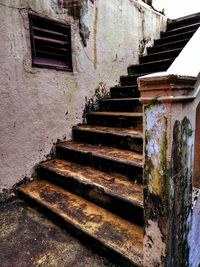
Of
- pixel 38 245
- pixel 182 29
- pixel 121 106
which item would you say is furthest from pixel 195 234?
pixel 182 29

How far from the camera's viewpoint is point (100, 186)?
2.02 m

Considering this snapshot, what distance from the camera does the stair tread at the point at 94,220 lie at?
1.54 meters

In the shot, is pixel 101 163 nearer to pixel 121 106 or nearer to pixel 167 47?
pixel 121 106

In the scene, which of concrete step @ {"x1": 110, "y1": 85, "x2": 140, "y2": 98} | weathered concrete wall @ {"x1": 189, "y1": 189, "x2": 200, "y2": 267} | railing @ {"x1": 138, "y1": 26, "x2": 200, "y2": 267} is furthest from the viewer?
concrete step @ {"x1": 110, "y1": 85, "x2": 140, "y2": 98}

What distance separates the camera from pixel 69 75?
3041 mm

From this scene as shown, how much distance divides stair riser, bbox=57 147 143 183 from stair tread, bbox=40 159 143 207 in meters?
0.05

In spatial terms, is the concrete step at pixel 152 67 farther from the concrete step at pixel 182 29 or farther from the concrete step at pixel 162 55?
the concrete step at pixel 182 29

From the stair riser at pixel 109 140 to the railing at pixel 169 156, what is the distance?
104 cm

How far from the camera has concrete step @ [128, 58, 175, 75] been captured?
11.4ft

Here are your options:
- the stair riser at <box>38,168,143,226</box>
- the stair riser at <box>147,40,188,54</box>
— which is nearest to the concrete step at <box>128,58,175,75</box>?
the stair riser at <box>147,40,188,54</box>

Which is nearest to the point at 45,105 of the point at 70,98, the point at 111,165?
the point at 70,98

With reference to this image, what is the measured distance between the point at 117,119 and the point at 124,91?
790 millimetres

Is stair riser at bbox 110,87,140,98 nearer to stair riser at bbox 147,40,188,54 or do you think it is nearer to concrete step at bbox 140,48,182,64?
concrete step at bbox 140,48,182,64

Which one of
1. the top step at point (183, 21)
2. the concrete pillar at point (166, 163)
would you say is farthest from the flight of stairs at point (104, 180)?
the top step at point (183, 21)
